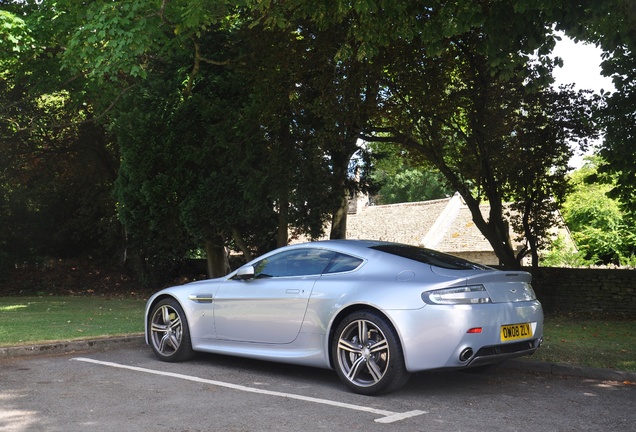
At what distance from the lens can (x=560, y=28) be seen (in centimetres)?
1128

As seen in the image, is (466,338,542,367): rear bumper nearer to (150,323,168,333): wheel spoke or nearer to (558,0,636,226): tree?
(150,323,168,333): wheel spoke

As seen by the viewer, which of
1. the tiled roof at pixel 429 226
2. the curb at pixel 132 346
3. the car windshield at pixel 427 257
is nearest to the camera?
the car windshield at pixel 427 257

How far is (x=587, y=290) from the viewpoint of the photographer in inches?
790

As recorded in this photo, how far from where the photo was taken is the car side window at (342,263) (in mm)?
6941

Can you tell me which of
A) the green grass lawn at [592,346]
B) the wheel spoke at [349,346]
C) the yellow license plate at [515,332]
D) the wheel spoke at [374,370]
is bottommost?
the green grass lawn at [592,346]

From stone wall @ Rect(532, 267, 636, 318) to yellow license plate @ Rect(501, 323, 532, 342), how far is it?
13.5 metres

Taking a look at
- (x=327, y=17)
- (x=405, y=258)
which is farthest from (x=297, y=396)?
(x=327, y=17)

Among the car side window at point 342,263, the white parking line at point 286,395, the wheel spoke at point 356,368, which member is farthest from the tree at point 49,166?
the wheel spoke at point 356,368

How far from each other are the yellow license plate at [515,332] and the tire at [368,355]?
0.98 m

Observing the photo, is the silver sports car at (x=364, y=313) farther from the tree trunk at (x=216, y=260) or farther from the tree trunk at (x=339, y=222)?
the tree trunk at (x=216, y=260)

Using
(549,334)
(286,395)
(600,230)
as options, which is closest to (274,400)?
(286,395)

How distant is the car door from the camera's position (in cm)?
701

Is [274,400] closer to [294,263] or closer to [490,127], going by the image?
[294,263]

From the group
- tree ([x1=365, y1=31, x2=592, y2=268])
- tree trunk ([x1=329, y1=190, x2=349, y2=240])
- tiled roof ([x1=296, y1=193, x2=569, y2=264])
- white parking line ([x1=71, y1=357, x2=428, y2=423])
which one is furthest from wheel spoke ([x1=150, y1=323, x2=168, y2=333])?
tiled roof ([x1=296, y1=193, x2=569, y2=264])
